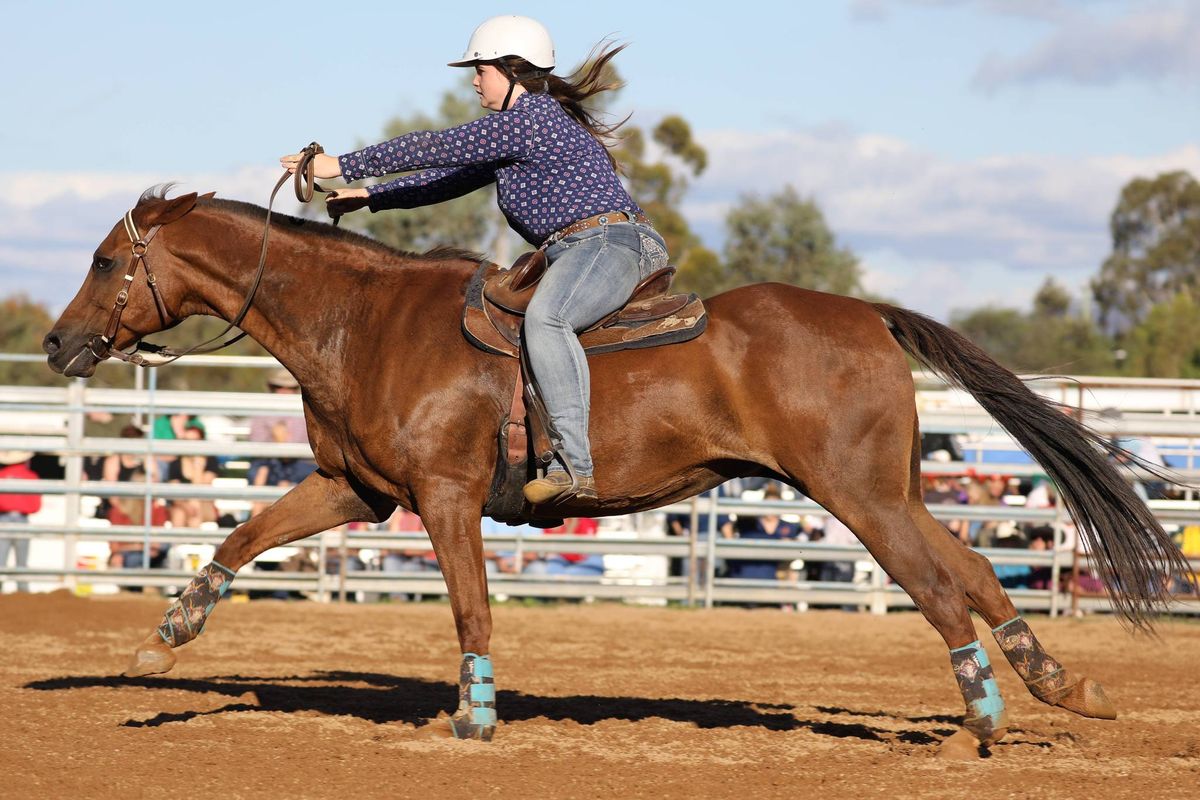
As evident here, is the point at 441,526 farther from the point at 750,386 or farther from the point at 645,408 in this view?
the point at 750,386

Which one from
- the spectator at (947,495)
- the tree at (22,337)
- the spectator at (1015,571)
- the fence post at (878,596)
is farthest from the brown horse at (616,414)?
the tree at (22,337)

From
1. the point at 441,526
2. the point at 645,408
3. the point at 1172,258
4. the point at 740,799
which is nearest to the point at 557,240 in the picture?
the point at 645,408

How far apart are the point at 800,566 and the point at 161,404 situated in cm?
626

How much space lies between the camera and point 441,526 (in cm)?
549

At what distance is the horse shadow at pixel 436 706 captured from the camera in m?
6.24

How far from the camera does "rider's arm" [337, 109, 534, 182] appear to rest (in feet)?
18.0

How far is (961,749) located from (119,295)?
4087 millimetres

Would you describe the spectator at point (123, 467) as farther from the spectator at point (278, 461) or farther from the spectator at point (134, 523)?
the spectator at point (278, 461)

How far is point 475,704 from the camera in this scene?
5473mm

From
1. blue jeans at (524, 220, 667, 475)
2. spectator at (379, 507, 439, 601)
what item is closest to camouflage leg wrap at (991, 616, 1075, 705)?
blue jeans at (524, 220, 667, 475)

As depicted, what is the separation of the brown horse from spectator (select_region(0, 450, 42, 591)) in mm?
7051

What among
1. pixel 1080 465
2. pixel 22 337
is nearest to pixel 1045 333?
pixel 22 337

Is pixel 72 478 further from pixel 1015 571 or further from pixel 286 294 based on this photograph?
pixel 1015 571

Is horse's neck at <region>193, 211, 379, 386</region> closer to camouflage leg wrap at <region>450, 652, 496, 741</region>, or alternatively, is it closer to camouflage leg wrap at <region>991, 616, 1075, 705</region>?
camouflage leg wrap at <region>450, 652, 496, 741</region>
